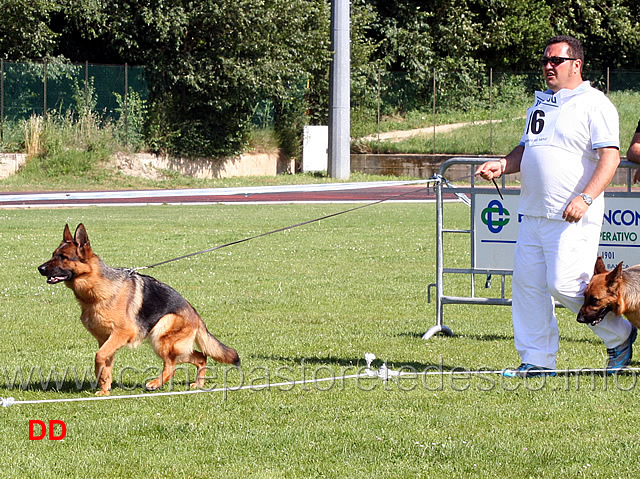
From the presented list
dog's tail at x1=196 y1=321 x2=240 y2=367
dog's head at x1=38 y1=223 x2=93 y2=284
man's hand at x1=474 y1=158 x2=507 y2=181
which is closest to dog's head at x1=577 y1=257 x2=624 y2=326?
man's hand at x1=474 y1=158 x2=507 y2=181

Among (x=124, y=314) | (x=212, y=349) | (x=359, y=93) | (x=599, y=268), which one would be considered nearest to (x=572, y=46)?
(x=599, y=268)

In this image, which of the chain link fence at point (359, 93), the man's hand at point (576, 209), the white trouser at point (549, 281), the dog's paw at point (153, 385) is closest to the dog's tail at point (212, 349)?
the dog's paw at point (153, 385)

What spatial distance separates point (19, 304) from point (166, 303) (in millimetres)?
4146

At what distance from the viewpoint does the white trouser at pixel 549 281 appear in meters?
6.02

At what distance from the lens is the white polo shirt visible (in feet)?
19.5

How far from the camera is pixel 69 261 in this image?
6090 millimetres

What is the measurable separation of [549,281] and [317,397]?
1776mm

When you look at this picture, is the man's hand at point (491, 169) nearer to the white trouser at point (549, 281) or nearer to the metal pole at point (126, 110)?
the white trouser at point (549, 281)

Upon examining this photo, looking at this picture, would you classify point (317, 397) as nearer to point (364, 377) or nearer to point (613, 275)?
point (364, 377)

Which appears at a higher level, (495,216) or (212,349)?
(495,216)

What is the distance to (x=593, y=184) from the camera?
19.3ft

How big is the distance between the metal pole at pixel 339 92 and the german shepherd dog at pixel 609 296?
26.9m

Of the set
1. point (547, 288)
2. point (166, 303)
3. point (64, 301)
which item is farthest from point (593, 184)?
point (64, 301)

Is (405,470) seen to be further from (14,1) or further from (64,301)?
(14,1)
